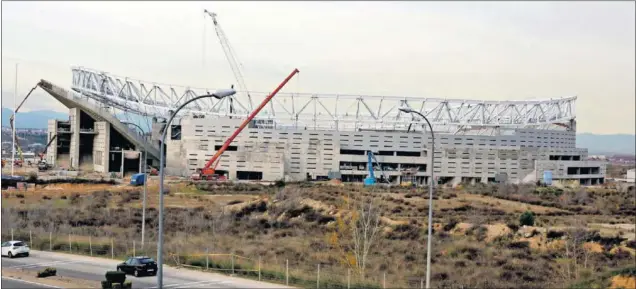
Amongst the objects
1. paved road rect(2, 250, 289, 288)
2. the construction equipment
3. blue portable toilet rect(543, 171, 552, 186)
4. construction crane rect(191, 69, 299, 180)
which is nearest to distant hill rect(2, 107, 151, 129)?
construction crane rect(191, 69, 299, 180)

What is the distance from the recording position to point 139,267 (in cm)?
2542

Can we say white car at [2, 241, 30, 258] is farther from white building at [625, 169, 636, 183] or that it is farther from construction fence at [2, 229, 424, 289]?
white building at [625, 169, 636, 183]

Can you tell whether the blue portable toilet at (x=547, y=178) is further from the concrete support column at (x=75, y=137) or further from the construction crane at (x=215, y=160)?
the concrete support column at (x=75, y=137)

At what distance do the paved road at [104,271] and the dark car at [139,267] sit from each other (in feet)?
0.83

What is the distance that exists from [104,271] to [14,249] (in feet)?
18.6

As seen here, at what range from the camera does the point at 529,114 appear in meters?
99.9

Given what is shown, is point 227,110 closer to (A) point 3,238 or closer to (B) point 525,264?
(A) point 3,238

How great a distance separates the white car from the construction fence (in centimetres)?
194

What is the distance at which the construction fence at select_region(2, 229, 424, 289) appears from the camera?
79.0ft

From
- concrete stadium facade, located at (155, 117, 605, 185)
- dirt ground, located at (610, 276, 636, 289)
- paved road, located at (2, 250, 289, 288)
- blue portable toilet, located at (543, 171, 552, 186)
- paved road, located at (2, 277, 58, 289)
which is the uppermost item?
concrete stadium facade, located at (155, 117, 605, 185)

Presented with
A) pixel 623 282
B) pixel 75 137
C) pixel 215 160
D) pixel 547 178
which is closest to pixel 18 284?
pixel 623 282

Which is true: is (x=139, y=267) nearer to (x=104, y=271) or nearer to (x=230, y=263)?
(x=104, y=271)

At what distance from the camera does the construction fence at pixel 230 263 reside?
24.1m

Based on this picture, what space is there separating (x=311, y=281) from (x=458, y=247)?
1135 cm
